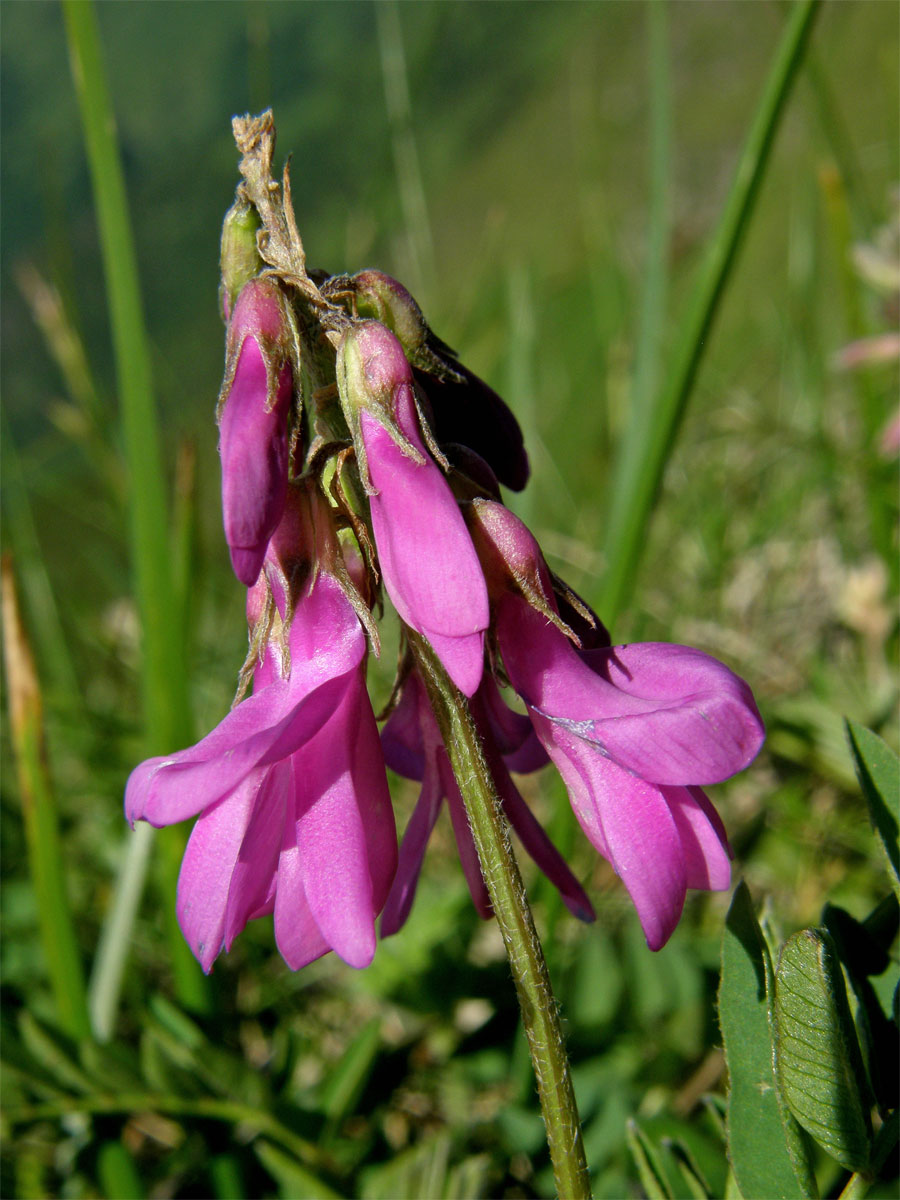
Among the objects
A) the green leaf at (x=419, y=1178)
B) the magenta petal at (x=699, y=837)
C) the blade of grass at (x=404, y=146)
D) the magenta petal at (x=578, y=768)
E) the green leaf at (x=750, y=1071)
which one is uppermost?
the blade of grass at (x=404, y=146)

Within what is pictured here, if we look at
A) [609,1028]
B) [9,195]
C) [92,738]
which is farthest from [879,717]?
[9,195]

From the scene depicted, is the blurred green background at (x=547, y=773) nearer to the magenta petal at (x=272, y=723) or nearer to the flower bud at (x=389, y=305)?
the magenta petal at (x=272, y=723)

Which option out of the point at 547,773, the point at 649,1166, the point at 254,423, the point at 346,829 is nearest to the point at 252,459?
the point at 254,423

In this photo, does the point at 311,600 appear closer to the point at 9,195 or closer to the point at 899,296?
the point at 899,296

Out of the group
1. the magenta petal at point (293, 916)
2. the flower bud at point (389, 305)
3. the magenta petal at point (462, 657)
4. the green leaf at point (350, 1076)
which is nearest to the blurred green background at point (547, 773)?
the green leaf at point (350, 1076)

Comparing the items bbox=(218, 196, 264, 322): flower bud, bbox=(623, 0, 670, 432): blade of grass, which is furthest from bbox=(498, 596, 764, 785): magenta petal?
bbox=(623, 0, 670, 432): blade of grass

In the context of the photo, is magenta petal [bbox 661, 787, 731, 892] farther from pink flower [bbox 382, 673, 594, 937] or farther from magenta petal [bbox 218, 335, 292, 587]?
magenta petal [bbox 218, 335, 292, 587]
